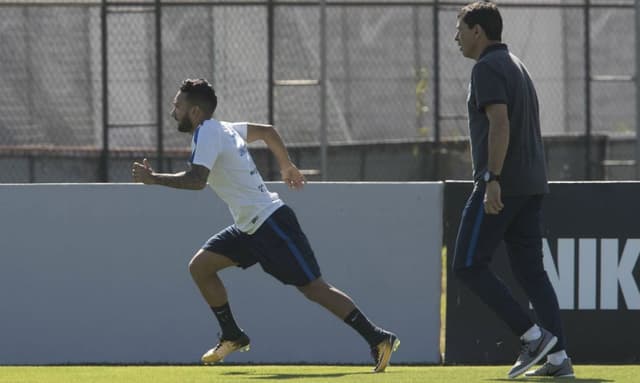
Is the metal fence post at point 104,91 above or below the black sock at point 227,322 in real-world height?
above

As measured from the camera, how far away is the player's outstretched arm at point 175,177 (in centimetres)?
696

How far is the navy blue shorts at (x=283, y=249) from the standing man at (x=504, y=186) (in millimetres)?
824

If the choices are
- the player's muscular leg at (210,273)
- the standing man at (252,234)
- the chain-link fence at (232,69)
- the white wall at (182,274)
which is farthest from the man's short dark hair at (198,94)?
the chain-link fence at (232,69)

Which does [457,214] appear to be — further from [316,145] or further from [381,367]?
[316,145]

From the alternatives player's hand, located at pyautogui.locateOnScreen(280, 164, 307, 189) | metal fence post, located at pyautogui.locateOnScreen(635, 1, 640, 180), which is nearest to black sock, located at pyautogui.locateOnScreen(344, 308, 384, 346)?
player's hand, located at pyautogui.locateOnScreen(280, 164, 307, 189)

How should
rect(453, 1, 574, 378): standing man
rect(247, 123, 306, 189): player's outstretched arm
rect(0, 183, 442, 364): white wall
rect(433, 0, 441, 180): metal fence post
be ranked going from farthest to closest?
rect(433, 0, 441, 180): metal fence post
rect(0, 183, 442, 364): white wall
rect(247, 123, 306, 189): player's outstretched arm
rect(453, 1, 574, 378): standing man

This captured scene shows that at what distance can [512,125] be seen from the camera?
22.5 feet

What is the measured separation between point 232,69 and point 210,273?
698 cm

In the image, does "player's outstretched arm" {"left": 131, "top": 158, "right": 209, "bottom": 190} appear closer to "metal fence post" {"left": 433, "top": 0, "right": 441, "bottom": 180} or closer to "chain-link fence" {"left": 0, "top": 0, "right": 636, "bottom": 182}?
"chain-link fence" {"left": 0, "top": 0, "right": 636, "bottom": 182}

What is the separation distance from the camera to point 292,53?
14867mm

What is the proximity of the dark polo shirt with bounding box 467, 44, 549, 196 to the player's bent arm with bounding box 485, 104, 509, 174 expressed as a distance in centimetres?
7

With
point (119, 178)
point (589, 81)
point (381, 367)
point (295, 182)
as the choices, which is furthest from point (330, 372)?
point (589, 81)

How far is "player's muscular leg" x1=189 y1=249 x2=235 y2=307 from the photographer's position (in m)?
7.53

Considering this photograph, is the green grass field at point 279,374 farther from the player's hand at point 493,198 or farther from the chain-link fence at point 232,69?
the chain-link fence at point 232,69
